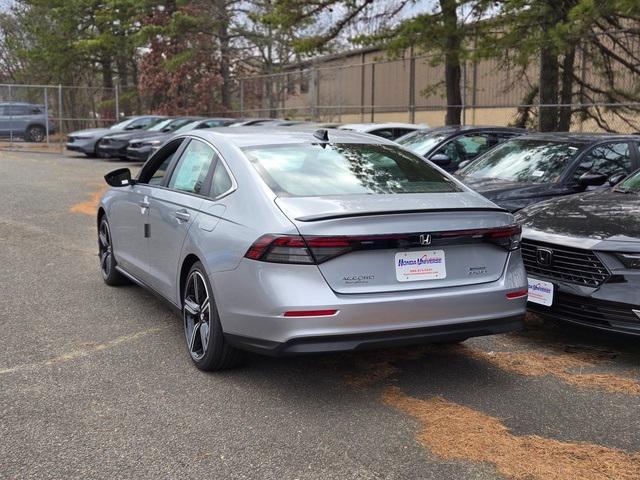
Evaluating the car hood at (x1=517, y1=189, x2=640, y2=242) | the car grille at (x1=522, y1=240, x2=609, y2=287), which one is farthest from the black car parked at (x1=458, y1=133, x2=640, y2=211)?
the car grille at (x1=522, y1=240, x2=609, y2=287)

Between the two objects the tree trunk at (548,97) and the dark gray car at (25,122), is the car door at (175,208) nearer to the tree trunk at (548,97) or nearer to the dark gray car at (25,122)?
the tree trunk at (548,97)

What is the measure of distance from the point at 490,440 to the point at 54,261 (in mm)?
5884

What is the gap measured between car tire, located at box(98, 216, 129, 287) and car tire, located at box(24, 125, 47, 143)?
2175 cm

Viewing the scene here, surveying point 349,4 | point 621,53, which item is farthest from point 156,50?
point 621,53

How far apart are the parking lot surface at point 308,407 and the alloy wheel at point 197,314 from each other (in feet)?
0.48

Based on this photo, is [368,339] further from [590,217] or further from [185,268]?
[590,217]

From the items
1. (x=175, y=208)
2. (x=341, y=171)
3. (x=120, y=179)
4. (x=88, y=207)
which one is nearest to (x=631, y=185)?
(x=341, y=171)

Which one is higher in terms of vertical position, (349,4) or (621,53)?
(349,4)

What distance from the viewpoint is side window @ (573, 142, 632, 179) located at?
770 centimetres

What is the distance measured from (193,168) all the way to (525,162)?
14.5ft

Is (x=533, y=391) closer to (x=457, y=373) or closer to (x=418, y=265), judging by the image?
(x=457, y=373)

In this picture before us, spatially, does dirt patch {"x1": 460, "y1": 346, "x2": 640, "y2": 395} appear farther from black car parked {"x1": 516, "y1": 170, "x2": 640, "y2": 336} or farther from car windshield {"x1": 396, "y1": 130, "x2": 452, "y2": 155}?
car windshield {"x1": 396, "y1": 130, "x2": 452, "y2": 155}

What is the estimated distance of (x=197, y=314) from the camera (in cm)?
457

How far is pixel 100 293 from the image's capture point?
6.57 m
